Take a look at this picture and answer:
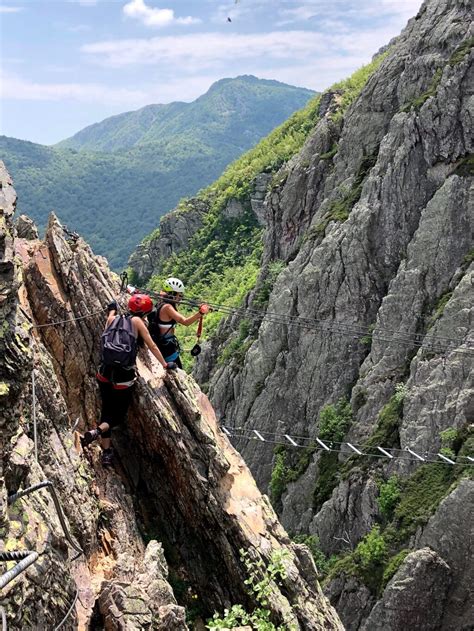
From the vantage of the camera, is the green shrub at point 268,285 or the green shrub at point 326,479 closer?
the green shrub at point 326,479

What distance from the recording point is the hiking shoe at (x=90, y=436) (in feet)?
34.0

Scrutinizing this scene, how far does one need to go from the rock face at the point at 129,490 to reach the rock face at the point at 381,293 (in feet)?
45.4

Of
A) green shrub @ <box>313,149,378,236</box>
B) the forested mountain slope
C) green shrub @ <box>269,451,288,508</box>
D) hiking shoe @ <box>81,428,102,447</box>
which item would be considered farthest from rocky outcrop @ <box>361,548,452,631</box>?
green shrub @ <box>313,149,378,236</box>

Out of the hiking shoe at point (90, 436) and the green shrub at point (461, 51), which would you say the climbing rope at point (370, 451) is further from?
the green shrub at point (461, 51)

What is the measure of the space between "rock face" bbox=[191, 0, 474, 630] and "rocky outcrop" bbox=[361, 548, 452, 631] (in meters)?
0.14

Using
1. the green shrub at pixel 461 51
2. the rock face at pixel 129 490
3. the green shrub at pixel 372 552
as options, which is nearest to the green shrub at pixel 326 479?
the green shrub at pixel 372 552

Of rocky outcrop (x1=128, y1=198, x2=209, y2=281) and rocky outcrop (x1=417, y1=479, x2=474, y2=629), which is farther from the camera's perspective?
rocky outcrop (x1=128, y1=198, x2=209, y2=281)

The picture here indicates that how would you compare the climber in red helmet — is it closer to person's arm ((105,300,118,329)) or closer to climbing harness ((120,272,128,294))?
person's arm ((105,300,118,329))

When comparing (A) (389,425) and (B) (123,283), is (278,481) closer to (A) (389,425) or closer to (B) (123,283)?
(A) (389,425)

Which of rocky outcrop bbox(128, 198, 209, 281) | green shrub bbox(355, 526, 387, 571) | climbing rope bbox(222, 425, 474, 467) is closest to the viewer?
climbing rope bbox(222, 425, 474, 467)

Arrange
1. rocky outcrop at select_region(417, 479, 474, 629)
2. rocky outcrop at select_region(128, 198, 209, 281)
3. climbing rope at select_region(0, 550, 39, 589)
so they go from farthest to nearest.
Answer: rocky outcrop at select_region(128, 198, 209, 281)
rocky outcrop at select_region(417, 479, 474, 629)
climbing rope at select_region(0, 550, 39, 589)

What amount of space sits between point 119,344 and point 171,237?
84341mm

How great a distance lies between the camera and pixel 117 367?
1043cm

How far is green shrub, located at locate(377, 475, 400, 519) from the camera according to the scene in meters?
25.6
